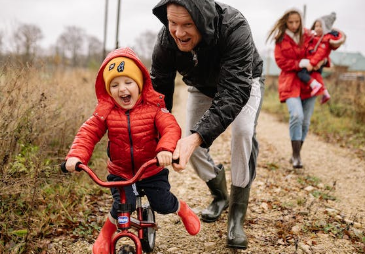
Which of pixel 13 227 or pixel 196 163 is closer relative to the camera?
pixel 13 227

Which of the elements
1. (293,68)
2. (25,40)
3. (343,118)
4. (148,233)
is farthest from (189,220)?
(343,118)

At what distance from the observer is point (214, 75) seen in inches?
108

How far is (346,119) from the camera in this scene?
8820 millimetres

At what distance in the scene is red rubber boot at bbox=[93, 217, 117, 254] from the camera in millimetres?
2400

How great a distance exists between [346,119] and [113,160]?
7.93 meters

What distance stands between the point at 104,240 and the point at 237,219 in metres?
1.18

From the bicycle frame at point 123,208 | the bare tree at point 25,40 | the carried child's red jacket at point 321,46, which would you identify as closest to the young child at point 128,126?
the bicycle frame at point 123,208

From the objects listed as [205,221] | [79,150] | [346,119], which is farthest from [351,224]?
[346,119]

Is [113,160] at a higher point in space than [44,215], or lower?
higher

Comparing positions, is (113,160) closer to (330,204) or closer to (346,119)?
(330,204)

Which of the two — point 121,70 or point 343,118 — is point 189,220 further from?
point 343,118

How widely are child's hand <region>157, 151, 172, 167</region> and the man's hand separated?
1.1 inches

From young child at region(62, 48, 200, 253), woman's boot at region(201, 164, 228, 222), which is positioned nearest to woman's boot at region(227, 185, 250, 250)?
woman's boot at region(201, 164, 228, 222)

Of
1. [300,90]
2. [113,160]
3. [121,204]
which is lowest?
[121,204]
